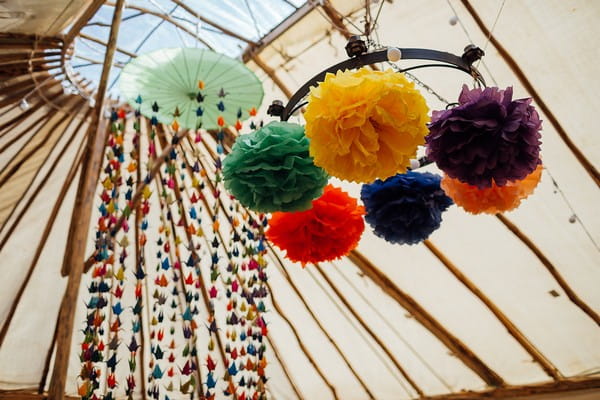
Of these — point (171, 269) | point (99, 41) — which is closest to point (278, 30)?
point (99, 41)

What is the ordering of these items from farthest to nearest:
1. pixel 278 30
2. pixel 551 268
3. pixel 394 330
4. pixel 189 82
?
pixel 394 330
pixel 278 30
pixel 551 268
pixel 189 82

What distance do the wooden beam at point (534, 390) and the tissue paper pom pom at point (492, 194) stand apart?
2.65 meters

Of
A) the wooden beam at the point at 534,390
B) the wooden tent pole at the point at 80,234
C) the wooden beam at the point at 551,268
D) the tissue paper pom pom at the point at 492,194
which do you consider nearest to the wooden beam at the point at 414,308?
the wooden beam at the point at 534,390

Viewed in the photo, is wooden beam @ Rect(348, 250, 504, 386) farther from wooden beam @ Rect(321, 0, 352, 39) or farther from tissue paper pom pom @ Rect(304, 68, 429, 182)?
tissue paper pom pom @ Rect(304, 68, 429, 182)

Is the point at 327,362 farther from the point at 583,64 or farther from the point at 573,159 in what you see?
the point at 583,64

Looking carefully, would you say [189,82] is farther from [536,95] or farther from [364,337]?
[364,337]

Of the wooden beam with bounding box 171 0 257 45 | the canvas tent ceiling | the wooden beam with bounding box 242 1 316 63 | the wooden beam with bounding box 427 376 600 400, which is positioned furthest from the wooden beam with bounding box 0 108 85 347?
the wooden beam with bounding box 427 376 600 400

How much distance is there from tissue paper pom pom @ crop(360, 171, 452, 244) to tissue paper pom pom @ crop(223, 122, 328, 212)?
0.31m

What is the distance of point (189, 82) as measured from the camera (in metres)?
2.69

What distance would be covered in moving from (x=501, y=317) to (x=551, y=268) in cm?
60

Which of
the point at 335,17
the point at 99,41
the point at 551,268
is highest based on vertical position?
the point at 99,41

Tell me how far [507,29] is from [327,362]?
3.26 metres

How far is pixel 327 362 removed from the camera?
14.8 feet

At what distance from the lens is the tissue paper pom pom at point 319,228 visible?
1.57 m
